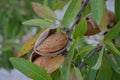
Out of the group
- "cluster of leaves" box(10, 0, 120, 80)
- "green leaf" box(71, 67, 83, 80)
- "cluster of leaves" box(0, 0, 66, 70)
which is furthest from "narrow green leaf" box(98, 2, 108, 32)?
"cluster of leaves" box(0, 0, 66, 70)

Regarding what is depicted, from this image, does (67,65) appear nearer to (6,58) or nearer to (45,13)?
(45,13)

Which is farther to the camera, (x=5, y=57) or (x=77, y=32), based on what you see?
(x=5, y=57)

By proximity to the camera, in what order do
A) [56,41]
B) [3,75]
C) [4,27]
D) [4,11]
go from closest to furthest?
[56,41]
[4,11]
[4,27]
[3,75]

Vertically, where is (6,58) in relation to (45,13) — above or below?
below

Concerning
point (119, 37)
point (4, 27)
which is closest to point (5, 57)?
point (4, 27)

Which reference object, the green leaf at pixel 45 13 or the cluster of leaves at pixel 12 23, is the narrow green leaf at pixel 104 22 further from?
the cluster of leaves at pixel 12 23

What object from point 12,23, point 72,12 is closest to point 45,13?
point 72,12

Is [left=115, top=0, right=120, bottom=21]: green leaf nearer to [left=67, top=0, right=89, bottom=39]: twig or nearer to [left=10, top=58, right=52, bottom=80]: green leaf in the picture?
[left=67, top=0, right=89, bottom=39]: twig

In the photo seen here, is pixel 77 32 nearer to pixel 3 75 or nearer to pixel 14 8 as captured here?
pixel 14 8
